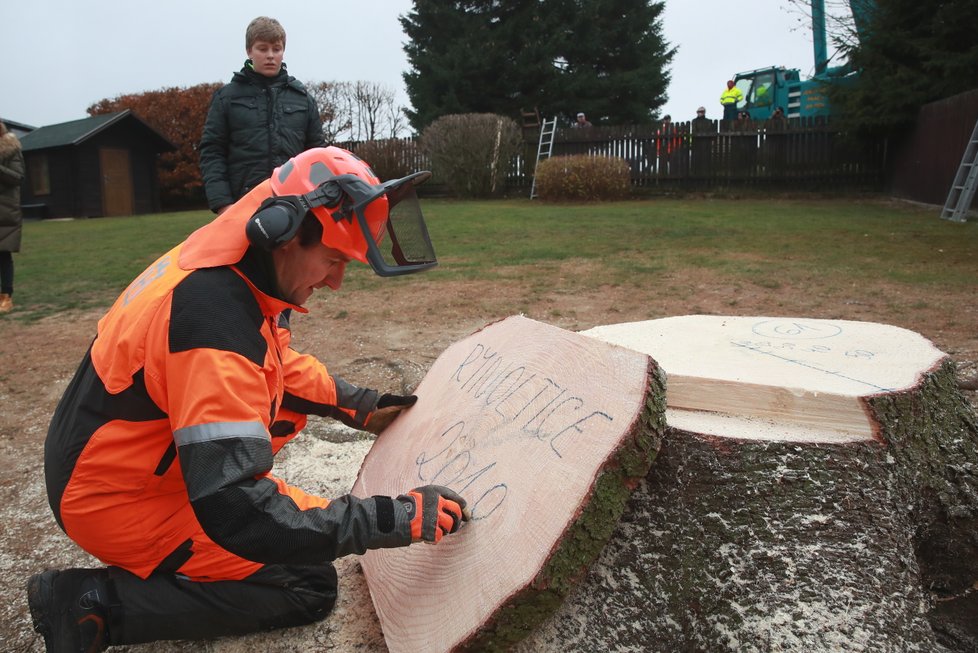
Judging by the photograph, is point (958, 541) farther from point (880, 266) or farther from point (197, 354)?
point (880, 266)

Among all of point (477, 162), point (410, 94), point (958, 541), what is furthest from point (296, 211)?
point (410, 94)

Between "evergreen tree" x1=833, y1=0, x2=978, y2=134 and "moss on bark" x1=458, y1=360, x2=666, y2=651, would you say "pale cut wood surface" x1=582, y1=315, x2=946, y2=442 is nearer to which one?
"moss on bark" x1=458, y1=360, x2=666, y2=651

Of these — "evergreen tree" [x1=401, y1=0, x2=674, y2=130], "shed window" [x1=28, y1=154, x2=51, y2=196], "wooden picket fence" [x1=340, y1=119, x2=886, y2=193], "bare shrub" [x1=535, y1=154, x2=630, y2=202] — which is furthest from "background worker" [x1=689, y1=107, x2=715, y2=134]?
"shed window" [x1=28, y1=154, x2=51, y2=196]

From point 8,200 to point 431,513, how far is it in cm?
623

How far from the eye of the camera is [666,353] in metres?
2.36

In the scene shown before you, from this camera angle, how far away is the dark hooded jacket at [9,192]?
623 centimetres

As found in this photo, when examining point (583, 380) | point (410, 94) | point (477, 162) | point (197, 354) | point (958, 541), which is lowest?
point (958, 541)

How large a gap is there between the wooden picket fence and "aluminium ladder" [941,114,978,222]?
14.5ft

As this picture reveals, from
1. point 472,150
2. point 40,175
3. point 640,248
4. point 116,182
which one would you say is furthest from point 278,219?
point 40,175

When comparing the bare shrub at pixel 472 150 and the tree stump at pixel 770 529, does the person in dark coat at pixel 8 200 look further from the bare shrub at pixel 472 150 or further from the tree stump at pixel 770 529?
the bare shrub at pixel 472 150

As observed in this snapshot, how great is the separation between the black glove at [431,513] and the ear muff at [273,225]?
65 centimetres

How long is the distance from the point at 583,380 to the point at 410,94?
27.2m

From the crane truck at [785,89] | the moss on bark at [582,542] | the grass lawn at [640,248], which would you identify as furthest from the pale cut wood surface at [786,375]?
the crane truck at [785,89]

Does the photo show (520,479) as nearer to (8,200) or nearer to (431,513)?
(431,513)
